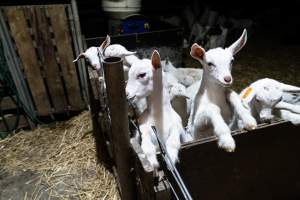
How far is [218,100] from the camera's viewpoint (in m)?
1.76

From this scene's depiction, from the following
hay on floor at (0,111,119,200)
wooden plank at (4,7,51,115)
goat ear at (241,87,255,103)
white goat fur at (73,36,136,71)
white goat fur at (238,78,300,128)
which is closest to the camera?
white goat fur at (238,78,300,128)

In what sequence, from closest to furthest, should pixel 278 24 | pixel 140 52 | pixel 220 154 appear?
pixel 220 154 < pixel 140 52 < pixel 278 24

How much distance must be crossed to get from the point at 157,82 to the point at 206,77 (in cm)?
36

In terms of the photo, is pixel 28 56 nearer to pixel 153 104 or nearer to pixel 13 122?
pixel 13 122

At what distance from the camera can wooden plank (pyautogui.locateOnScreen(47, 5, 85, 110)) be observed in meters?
3.10

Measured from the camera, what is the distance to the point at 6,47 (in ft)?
10.1

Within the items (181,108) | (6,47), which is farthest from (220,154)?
(6,47)

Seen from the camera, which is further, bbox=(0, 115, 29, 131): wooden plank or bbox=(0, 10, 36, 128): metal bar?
bbox=(0, 115, 29, 131): wooden plank

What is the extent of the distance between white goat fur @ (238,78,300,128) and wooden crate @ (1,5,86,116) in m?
2.44

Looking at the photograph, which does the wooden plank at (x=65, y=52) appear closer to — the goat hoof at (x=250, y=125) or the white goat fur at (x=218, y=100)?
the white goat fur at (x=218, y=100)

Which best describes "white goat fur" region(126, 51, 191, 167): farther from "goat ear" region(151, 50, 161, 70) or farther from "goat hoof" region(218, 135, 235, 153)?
"goat hoof" region(218, 135, 235, 153)

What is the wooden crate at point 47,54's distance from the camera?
303 centimetres

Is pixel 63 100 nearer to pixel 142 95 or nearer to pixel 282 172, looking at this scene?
pixel 142 95

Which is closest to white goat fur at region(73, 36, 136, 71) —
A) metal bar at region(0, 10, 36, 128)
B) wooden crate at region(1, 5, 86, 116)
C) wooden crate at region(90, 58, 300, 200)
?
wooden crate at region(90, 58, 300, 200)
